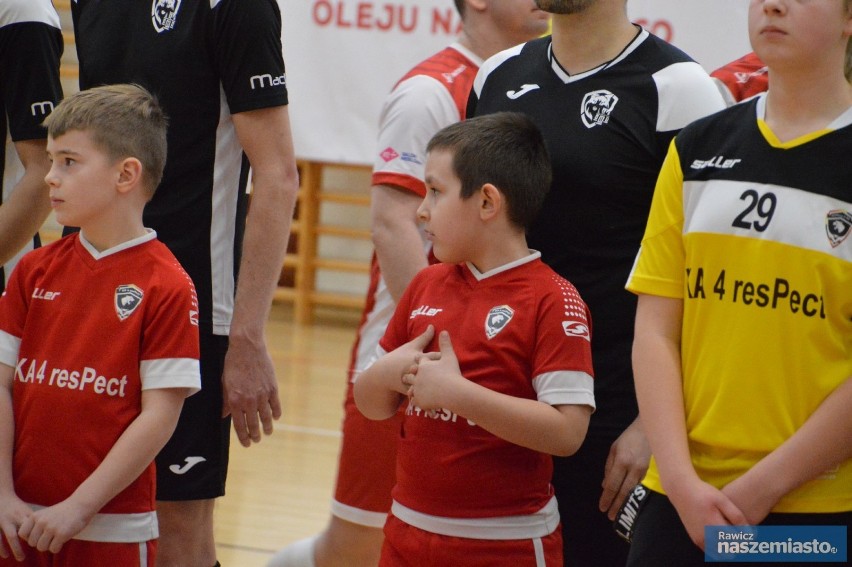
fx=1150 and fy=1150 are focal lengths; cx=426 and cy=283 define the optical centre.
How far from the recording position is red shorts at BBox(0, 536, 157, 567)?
2.05m

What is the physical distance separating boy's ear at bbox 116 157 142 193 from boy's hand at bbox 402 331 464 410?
2.09 feet

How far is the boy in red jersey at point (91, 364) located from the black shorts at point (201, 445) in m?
0.28

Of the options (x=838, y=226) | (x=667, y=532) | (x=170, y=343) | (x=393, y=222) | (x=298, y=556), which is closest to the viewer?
(x=838, y=226)

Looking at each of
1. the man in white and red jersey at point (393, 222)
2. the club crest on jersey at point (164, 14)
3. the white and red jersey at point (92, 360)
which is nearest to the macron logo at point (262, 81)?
the club crest on jersey at point (164, 14)

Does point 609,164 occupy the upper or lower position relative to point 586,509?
upper

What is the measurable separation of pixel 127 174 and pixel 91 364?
0.37 meters

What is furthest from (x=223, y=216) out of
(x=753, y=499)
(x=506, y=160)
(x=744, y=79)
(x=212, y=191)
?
(x=744, y=79)

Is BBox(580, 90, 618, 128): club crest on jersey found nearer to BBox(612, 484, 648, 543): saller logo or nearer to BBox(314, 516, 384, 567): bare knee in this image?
BBox(612, 484, 648, 543): saller logo

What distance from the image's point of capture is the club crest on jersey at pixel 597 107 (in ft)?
7.47

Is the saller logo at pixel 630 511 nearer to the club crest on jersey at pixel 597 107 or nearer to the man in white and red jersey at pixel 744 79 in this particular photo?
the club crest on jersey at pixel 597 107

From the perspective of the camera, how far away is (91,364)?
2057mm

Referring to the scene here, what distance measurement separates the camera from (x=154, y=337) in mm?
2080

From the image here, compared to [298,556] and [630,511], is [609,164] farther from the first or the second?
[298,556]

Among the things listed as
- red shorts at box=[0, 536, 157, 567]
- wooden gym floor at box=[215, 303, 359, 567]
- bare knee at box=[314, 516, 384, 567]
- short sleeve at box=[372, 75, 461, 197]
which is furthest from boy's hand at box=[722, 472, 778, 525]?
wooden gym floor at box=[215, 303, 359, 567]
